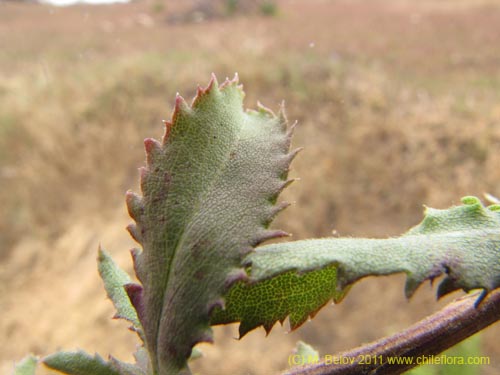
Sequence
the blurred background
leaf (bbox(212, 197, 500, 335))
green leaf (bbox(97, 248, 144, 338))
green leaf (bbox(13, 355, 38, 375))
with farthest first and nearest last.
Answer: the blurred background, green leaf (bbox(13, 355, 38, 375)), green leaf (bbox(97, 248, 144, 338)), leaf (bbox(212, 197, 500, 335))

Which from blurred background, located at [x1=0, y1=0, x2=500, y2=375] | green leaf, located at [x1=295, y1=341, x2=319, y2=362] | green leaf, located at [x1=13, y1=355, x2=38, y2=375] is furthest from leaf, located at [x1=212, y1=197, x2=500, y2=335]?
blurred background, located at [x1=0, y1=0, x2=500, y2=375]

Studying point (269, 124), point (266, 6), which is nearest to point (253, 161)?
point (269, 124)

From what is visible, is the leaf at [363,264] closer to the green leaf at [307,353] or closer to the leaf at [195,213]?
the leaf at [195,213]

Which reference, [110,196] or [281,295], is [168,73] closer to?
[110,196]

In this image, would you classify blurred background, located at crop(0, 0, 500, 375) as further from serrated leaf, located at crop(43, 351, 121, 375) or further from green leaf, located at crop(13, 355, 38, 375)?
serrated leaf, located at crop(43, 351, 121, 375)

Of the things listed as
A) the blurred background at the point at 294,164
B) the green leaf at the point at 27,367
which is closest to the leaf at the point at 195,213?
the green leaf at the point at 27,367
